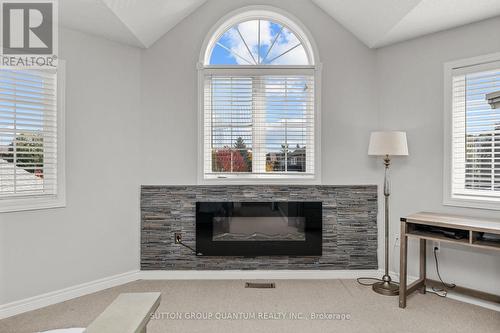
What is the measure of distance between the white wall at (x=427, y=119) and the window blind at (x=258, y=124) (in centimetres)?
89

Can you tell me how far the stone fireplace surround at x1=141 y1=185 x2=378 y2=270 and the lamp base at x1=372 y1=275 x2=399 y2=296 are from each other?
0.95 feet

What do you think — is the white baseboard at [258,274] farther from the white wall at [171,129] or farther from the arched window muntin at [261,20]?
the arched window muntin at [261,20]

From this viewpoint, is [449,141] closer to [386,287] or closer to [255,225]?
[386,287]

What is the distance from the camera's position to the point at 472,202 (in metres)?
2.68

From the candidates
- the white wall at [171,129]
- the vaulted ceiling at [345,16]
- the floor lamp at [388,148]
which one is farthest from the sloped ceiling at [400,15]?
the floor lamp at [388,148]

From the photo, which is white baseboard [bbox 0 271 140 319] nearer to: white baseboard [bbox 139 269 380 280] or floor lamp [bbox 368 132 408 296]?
white baseboard [bbox 139 269 380 280]

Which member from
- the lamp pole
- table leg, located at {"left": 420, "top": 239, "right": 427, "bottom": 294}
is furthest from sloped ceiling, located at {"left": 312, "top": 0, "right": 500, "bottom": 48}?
table leg, located at {"left": 420, "top": 239, "right": 427, "bottom": 294}

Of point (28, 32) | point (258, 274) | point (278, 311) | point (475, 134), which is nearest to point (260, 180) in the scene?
point (258, 274)

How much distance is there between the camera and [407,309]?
2.52 metres

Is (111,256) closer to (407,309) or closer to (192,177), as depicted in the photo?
(192,177)

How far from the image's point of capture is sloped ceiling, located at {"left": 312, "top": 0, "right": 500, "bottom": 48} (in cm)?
240

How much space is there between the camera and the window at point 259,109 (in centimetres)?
326

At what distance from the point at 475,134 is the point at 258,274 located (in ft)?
8.42

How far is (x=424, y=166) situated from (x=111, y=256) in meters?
3.36
